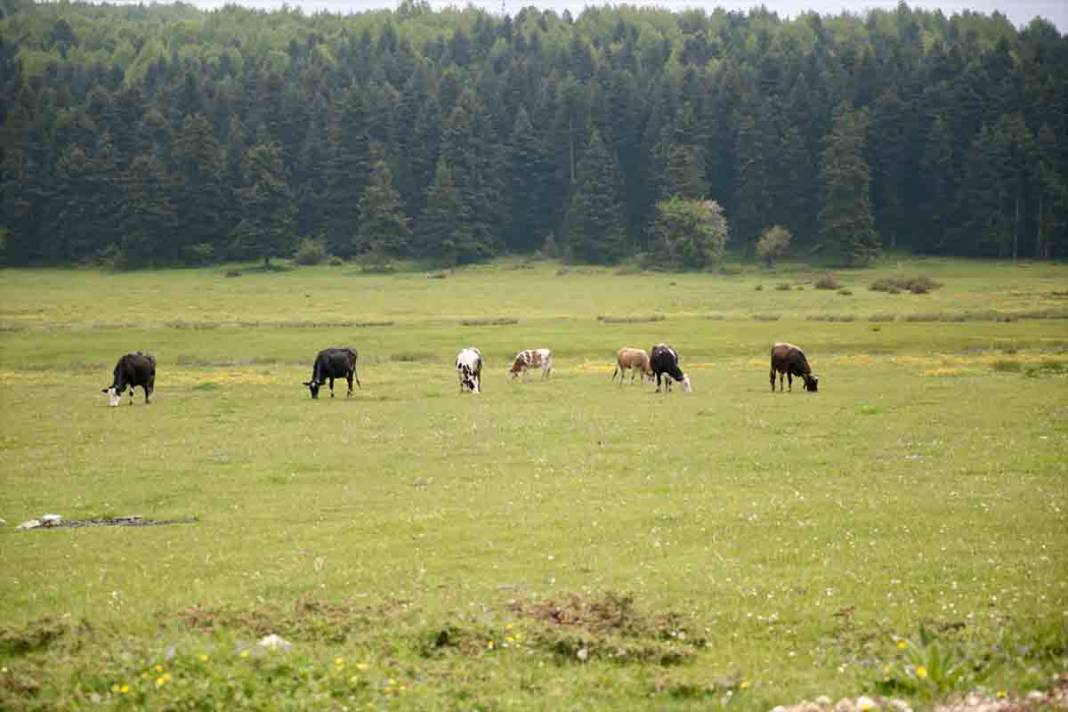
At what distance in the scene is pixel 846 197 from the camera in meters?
117

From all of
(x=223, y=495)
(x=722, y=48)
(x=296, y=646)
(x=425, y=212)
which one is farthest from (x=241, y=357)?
(x=722, y=48)

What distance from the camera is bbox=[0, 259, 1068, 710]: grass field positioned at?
12102mm

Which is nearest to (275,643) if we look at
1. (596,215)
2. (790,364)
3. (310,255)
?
(790,364)

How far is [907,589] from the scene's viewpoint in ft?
49.1

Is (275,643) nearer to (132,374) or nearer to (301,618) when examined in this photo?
(301,618)

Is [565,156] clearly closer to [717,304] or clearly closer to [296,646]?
[717,304]

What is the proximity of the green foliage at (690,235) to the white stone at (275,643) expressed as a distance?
331ft

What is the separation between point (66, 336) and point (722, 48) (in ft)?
499

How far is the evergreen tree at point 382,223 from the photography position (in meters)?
121

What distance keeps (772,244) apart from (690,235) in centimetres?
795

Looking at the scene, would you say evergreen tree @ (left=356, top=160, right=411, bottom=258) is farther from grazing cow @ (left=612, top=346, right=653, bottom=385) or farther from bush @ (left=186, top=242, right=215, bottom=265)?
grazing cow @ (left=612, top=346, right=653, bottom=385)

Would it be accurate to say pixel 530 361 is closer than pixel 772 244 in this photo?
Yes

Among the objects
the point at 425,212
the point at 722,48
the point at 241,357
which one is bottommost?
the point at 241,357

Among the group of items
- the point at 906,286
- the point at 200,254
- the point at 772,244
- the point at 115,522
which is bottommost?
the point at 115,522
